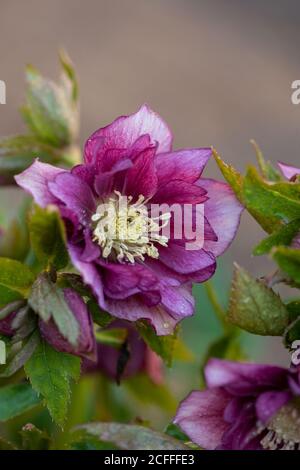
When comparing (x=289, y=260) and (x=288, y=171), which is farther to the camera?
(x=288, y=171)

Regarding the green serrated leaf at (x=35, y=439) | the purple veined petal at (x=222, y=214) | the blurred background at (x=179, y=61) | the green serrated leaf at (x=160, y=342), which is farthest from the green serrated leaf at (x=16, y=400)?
the blurred background at (x=179, y=61)

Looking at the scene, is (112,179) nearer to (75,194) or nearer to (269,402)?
(75,194)

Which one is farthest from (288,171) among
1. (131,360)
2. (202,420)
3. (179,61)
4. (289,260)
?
(179,61)

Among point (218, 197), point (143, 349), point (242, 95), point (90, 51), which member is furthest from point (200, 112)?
point (218, 197)

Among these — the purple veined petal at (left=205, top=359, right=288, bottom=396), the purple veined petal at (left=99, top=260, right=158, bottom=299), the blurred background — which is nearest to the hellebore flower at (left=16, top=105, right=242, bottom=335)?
the purple veined petal at (left=99, top=260, right=158, bottom=299)

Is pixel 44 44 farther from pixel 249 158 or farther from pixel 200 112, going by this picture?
pixel 249 158

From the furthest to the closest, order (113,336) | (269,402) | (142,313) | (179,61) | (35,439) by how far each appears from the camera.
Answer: (179,61), (113,336), (35,439), (142,313), (269,402)

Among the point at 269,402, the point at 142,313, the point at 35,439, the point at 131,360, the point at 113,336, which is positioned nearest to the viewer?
the point at 269,402
